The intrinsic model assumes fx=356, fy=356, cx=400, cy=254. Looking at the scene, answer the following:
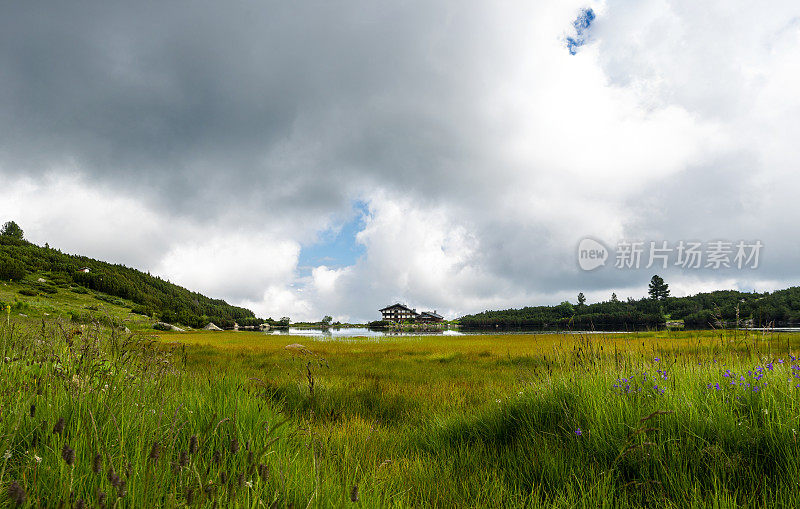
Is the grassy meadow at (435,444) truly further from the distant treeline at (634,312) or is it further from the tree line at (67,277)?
the tree line at (67,277)

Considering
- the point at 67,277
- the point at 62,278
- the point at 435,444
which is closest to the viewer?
the point at 435,444

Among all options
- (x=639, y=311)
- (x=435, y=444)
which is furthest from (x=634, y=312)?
(x=435, y=444)

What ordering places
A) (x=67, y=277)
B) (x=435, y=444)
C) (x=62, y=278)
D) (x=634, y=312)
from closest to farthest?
(x=435, y=444) < (x=62, y=278) < (x=67, y=277) < (x=634, y=312)

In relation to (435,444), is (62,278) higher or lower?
higher

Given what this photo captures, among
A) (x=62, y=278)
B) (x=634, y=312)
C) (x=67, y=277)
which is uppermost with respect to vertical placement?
(x=67, y=277)

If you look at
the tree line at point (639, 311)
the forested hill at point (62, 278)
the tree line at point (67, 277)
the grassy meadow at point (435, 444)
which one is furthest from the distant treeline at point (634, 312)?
the tree line at point (67, 277)

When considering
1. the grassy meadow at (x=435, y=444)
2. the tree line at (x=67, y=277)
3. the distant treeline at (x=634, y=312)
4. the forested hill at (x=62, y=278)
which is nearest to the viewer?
the grassy meadow at (x=435, y=444)

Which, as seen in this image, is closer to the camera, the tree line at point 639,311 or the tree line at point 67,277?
the tree line at point 67,277

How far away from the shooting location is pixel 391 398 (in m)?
7.43

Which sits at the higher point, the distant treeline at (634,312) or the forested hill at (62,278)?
the forested hill at (62,278)

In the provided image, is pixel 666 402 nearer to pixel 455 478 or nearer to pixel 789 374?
pixel 789 374

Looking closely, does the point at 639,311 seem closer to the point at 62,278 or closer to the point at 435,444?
the point at 435,444

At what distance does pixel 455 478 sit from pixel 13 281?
85.2 m

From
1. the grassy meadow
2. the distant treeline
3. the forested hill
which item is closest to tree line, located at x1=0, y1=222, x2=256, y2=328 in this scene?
the forested hill
